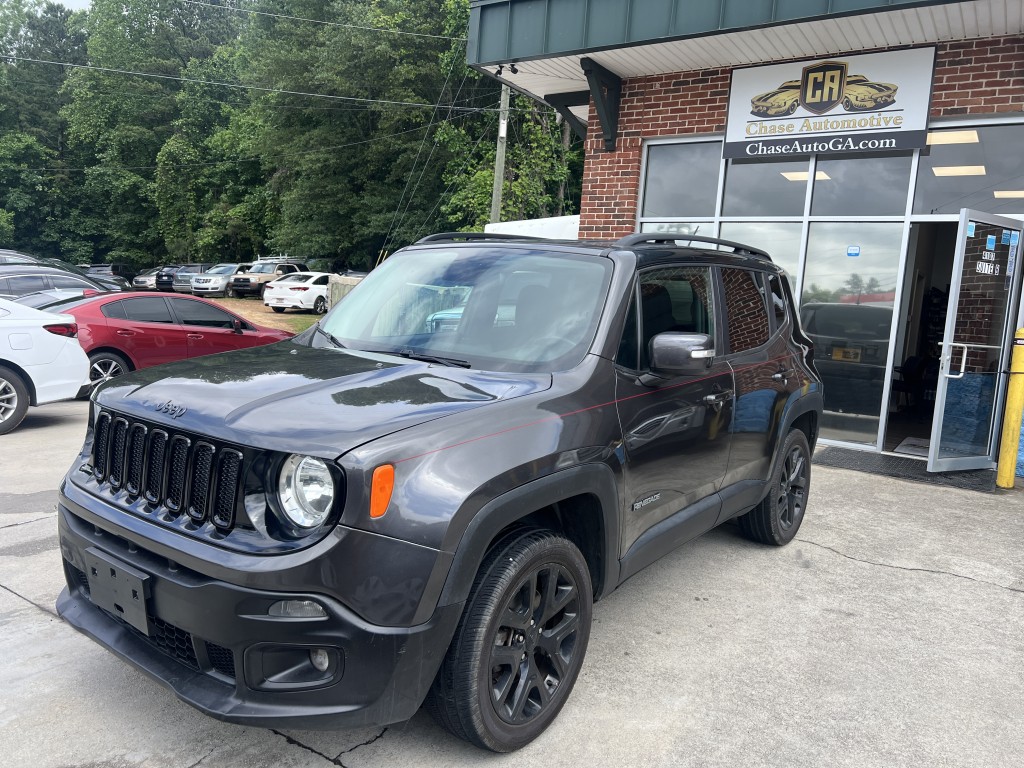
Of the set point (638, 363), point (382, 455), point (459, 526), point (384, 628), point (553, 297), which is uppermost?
point (553, 297)

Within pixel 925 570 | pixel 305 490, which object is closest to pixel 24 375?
pixel 305 490

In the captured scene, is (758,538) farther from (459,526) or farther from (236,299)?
(236,299)

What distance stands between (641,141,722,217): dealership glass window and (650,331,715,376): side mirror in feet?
22.1

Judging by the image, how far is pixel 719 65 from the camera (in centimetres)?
899

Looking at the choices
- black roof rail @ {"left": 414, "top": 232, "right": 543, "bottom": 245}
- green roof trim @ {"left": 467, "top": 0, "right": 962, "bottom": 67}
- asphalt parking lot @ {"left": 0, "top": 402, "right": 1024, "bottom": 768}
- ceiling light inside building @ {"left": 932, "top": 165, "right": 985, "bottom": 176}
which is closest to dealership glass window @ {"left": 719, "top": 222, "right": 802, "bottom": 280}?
ceiling light inside building @ {"left": 932, "top": 165, "right": 985, "bottom": 176}

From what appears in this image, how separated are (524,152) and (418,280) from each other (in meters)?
20.9

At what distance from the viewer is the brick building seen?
7.53 metres

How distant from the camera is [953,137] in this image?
7.96 m

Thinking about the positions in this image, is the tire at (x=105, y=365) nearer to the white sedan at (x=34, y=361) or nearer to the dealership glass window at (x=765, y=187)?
the white sedan at (x=34, y=361)

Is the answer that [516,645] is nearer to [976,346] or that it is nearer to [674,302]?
[674,302]

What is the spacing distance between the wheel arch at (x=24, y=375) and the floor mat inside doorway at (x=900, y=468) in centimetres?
791

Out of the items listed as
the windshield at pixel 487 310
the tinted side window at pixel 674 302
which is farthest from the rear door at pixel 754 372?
the windshield at pixel 487 310

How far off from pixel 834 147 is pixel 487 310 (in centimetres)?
654

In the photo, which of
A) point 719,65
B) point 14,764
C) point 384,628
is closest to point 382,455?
point 384,628
